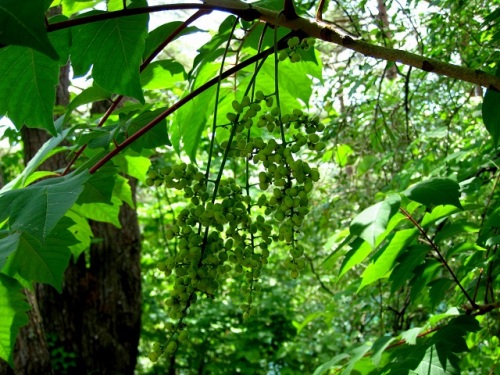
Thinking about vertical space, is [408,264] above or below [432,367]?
above

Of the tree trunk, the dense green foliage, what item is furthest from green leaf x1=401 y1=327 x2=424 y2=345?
the tree trunk

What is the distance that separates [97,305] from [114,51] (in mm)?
4641

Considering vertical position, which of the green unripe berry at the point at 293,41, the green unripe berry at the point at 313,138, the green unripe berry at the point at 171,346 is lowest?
the green unripe berry at the point at 171,346

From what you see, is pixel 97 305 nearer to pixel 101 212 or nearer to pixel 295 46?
pixel 101 212

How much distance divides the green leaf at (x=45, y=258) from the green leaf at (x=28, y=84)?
0.22m

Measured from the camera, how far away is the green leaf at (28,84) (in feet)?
3.43

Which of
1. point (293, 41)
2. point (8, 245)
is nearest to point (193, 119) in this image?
point (293, 41)

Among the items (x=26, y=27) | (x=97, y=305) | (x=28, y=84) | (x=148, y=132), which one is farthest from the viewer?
(x=97, y=305)

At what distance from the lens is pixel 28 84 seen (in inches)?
42.1

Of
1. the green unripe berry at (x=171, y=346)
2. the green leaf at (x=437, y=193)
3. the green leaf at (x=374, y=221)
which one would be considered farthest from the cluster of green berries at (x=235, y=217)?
the green leaf at (x=437, y=193)

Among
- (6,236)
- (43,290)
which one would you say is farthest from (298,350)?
(6,236)

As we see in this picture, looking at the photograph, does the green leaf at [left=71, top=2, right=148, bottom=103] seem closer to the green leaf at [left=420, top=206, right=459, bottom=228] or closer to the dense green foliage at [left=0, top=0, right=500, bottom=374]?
the dense green foliage at [left=0, top=0, right=500, bottom=374]

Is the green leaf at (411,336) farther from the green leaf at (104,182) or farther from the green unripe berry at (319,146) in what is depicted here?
the green leaf at (104,182)

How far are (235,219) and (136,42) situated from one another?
0.36 m
